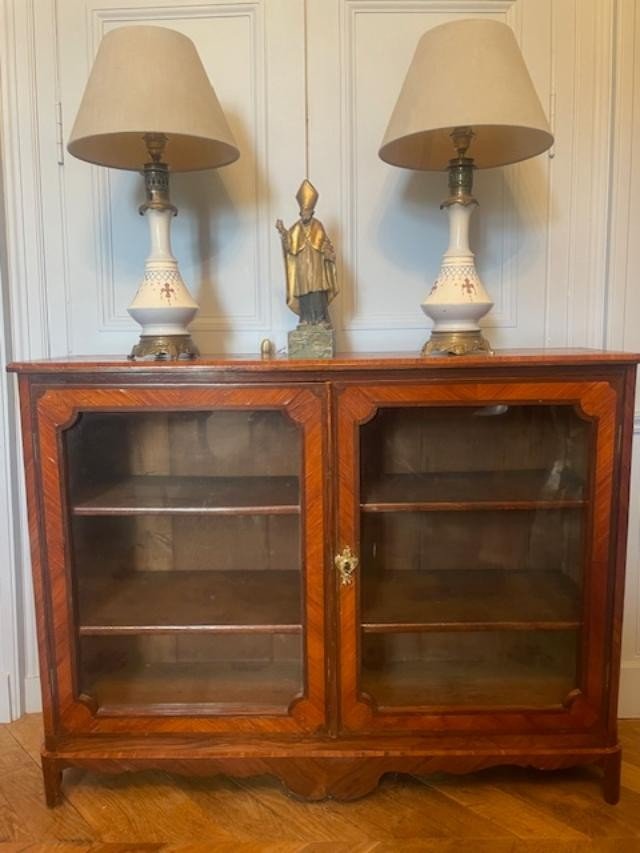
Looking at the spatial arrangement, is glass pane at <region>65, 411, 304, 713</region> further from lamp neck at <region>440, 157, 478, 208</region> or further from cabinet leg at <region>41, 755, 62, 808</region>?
lamp neck at <region>440, 157, 478, 208</region>

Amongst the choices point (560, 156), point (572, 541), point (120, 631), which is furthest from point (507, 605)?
point (560, 156)

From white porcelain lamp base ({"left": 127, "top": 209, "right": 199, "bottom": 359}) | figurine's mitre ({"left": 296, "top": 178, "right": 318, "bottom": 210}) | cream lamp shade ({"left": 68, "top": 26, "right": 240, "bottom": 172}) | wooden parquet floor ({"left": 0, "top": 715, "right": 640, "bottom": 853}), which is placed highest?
cream lamp shade ({"left": 68, "top": 26, "right": 240, "bottom": 172})

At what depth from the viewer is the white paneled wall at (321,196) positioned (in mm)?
1420

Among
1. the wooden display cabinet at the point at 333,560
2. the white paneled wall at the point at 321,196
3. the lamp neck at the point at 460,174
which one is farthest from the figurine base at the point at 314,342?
the lamp neck at the point at 460,174

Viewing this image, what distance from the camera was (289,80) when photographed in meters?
1.43

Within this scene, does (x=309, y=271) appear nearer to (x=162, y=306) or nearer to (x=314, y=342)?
(x=314, y=342)

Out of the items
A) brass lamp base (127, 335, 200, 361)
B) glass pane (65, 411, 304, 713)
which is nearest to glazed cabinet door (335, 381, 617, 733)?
glass pane (65, 411, 304, 713)

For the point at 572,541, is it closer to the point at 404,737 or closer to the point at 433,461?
the point at 433,461

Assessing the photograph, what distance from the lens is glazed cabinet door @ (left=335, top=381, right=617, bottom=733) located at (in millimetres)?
1163

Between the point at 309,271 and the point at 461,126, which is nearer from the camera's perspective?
the point at 461,126

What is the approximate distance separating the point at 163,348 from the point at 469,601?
0.78m

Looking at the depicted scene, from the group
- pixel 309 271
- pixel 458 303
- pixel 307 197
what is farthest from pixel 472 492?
pixel 307 197

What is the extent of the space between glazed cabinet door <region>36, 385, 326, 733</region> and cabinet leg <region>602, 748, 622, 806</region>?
22.2 inches

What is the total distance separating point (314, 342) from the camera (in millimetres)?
A: 1262
